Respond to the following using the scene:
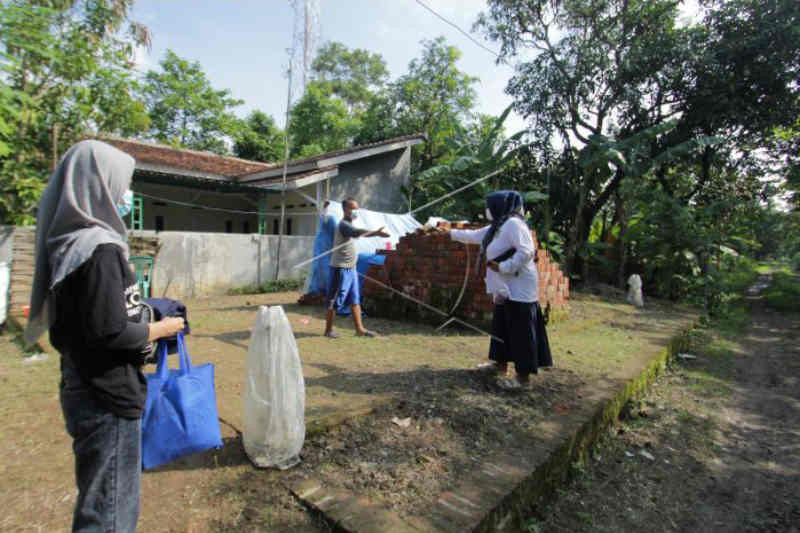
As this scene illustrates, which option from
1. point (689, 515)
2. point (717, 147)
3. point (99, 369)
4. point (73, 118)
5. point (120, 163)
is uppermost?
point (717, 147)

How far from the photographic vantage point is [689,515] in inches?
98.8

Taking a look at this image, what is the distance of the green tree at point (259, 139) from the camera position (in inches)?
855

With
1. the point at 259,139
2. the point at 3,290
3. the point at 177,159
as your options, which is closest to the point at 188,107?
the point at 259,139

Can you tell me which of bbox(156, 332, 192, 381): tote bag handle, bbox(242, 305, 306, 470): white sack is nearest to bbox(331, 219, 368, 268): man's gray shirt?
bbox(242, 305, 306, 470): white sack

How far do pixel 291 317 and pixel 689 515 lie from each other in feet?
17.2

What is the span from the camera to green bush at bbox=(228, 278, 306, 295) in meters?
9.70

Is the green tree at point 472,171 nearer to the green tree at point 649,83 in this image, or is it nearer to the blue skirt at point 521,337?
the green tree at point 649,83

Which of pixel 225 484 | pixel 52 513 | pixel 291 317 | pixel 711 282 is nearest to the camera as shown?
pixel 52 513

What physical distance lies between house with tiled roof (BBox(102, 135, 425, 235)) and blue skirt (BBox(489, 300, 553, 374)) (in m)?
7.59

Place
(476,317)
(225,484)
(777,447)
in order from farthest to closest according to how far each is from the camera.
Result: (476,317) < (777,447) < (225,484)

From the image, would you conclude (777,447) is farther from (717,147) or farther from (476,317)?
(717,147)

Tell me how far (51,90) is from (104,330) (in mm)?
8446

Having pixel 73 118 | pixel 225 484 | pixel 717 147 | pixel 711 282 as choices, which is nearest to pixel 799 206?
pixel 717 147

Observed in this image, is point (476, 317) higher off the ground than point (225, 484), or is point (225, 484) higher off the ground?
point (476, 317)
